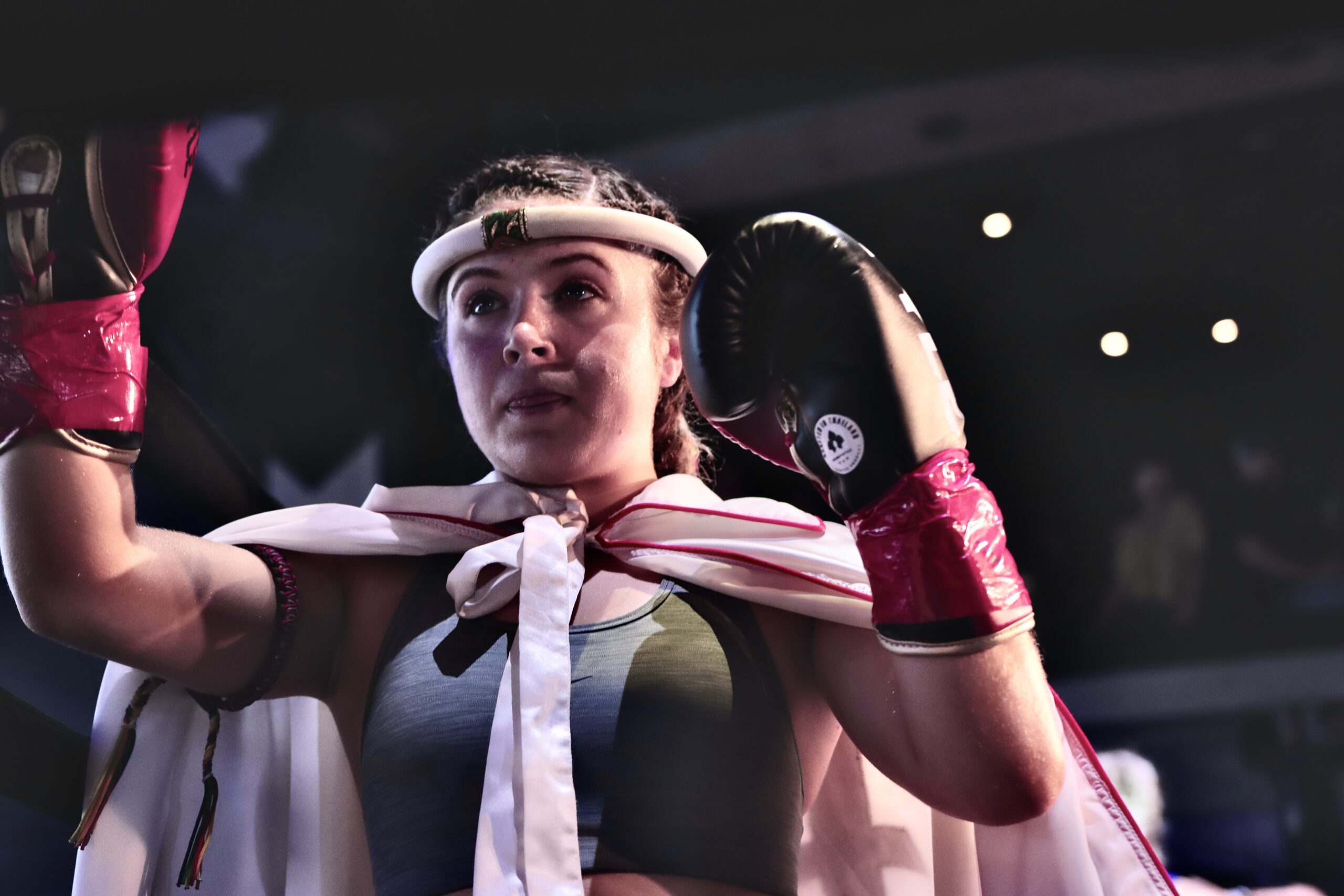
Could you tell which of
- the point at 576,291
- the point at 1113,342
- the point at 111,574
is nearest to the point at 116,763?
the point at 111,574

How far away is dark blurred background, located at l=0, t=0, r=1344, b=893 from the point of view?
1.19m

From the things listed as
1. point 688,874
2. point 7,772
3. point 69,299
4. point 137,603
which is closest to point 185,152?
point 69,299

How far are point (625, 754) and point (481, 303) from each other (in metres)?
0.48

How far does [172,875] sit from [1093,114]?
65.1 inches

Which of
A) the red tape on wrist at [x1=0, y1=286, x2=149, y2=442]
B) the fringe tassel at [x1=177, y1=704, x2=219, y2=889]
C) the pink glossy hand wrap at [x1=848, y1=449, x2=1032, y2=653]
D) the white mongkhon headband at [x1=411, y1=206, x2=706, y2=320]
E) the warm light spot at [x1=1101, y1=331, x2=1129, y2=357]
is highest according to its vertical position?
the white mongkhon headband at [x1=411, y1=206, x2=706, y2=320]

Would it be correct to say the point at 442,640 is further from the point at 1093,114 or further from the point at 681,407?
the point at 1093,114

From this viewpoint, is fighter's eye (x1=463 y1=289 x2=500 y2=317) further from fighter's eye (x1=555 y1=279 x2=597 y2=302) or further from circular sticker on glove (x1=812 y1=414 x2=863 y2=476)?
circular sticker on glove (x1=812 y1=414 x2=863 y2=476)

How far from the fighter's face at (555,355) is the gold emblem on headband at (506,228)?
0.04 ft

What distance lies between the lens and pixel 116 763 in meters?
0.94

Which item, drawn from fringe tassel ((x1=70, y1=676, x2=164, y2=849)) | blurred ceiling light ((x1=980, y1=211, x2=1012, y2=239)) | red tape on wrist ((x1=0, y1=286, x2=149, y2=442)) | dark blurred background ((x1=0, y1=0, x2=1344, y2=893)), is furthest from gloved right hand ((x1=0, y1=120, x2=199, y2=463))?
blurred ceiling light ((x1=980, y1=211, x2=1012, y2=239))

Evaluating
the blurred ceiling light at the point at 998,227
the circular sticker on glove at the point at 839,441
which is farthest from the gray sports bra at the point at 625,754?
the blurred ceiling light at the point at 998,227

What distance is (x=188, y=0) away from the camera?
3.76 ft

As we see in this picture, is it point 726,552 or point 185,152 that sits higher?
point 185,152

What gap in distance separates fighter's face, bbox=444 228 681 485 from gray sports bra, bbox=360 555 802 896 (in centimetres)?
18
